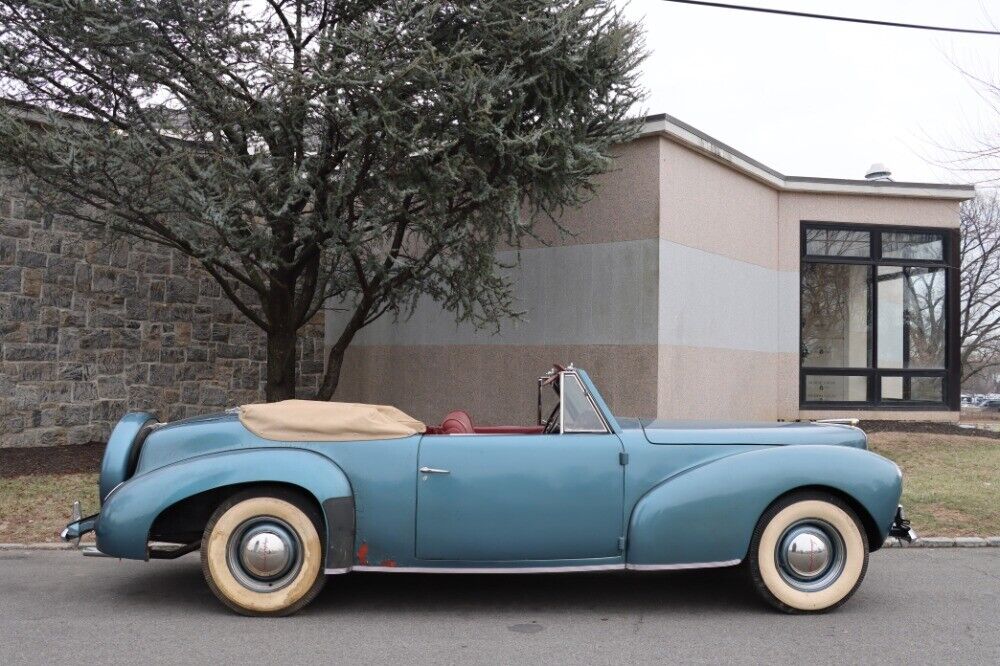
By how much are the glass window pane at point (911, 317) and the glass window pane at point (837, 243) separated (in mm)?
511

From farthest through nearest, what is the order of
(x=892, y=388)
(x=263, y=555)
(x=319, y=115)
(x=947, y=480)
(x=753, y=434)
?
A: (x=892, y=388)
(x=947, y=480)
(x=319, y=115)
(x=753, y=434)
(x=263, y=555)

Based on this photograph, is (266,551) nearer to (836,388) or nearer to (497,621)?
(497,621)

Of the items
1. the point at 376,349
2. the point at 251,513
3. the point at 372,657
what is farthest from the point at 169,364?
the point at 372,657

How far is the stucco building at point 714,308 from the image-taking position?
11180 mm

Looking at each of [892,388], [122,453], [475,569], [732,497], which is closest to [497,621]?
[475,569]

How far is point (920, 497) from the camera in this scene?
8289mm

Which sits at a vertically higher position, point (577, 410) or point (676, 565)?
point (577, 410)

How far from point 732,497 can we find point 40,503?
254 inches

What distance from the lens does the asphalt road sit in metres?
4.21

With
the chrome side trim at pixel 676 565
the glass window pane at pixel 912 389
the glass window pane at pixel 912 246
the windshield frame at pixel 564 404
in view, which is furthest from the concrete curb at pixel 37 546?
the glass window pane at pixel 912 246

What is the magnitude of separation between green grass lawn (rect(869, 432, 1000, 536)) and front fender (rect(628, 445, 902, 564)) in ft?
8.91

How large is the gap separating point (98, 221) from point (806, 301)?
35.7ft

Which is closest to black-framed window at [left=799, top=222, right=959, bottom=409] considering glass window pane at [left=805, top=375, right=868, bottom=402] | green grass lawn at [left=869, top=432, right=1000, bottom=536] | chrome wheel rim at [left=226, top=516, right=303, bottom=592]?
glass window pane at [left=805, top=375, right=868, bottom=402]

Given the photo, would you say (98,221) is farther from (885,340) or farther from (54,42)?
(885,340)
